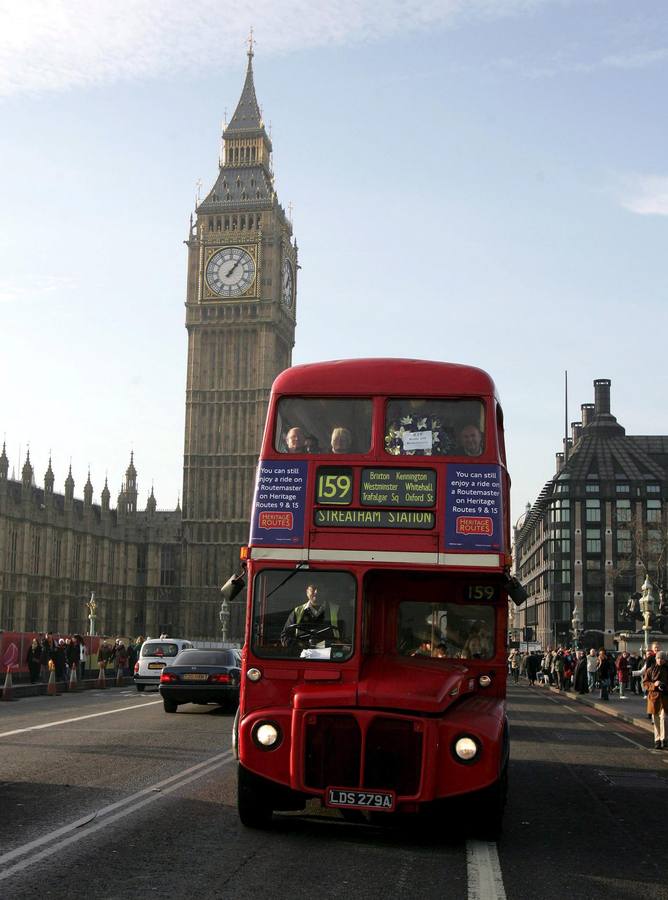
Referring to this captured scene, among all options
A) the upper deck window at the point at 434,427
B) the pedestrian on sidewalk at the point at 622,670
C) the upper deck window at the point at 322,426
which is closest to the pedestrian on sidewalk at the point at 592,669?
the pedestrian on sidewalk at the point at 622,670

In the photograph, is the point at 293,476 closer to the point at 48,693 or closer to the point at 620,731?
the point at 620,731

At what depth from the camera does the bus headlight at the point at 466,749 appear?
347 inches

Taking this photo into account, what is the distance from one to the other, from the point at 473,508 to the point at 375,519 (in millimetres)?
820

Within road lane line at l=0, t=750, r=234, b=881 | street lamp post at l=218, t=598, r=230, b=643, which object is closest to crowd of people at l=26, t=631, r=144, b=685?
street lamp post at l=218, t=598, r=230, b=643

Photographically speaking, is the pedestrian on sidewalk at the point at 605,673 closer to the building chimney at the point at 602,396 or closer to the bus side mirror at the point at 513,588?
the bus side mirror at the point at 513,588

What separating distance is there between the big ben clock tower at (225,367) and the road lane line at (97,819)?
7718 centimetres

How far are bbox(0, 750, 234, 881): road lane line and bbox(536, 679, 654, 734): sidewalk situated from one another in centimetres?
1309

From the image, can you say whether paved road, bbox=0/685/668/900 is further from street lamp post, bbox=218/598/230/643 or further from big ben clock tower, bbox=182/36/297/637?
big ben clock tower, bbox=182/36/297/637

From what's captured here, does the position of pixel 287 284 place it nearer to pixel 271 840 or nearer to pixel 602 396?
pixel 602 396

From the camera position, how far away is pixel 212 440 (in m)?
93.8

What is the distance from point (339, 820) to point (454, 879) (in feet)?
8.28

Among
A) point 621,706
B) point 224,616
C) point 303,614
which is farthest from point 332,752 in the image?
point 224,616

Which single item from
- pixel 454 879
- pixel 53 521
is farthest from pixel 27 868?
pixel 53 521

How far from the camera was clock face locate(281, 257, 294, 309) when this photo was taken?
9706 centimetres
